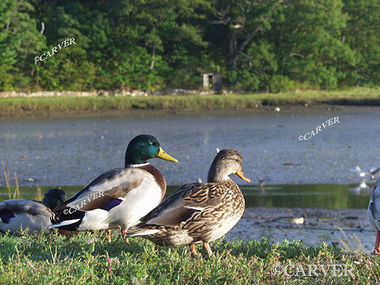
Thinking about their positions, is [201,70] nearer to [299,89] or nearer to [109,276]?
[299,89]

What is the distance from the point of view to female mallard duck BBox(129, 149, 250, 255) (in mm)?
4211

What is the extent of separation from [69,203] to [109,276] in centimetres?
136

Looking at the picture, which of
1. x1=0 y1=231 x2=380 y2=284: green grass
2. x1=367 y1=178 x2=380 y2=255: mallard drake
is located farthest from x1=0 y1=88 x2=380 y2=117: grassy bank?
x1=0 y1=231 x2=380 y2=284: green grass

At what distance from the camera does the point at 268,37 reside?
1529 inches

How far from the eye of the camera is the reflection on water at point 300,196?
9.71 metres

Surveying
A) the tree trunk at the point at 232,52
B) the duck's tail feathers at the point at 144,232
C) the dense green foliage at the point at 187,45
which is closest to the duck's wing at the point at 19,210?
the duck's tail feathers at the point at 144,232

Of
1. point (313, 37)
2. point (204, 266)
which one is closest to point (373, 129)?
point (313, 37)

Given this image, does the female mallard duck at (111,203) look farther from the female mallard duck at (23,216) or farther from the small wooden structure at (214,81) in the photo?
the small wooden structure at (214,81)

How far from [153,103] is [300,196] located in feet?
63.4

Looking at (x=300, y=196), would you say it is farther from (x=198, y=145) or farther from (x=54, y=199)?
(x=198, y=145)

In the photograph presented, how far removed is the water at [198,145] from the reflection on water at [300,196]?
581 mm

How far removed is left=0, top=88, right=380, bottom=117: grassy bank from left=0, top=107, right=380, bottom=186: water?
2078mm

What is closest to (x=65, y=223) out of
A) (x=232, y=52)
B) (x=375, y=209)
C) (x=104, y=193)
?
(x=104, y=193)

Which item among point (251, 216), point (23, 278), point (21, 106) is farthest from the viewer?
point (21, 106)
